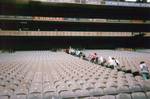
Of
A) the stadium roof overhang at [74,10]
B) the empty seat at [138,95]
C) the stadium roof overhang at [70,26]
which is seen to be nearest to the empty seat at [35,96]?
the empty seat at [138,95]

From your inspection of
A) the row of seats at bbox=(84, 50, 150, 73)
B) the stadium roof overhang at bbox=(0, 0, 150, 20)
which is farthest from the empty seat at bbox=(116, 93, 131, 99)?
the stadium roof overhang at bbox=(0, 0, 150, 20)

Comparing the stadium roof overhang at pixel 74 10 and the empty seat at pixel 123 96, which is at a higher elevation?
the stadium roof overhang at pixel 74 10

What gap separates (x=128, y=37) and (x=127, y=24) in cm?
164

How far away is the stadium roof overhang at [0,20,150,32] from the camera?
82.7ft

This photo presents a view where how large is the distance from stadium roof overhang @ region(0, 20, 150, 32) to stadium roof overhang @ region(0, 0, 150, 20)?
→ 933mm

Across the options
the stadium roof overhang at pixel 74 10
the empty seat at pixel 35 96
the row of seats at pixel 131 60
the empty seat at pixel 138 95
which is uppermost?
the stadium roof overhang at pixel 74 10

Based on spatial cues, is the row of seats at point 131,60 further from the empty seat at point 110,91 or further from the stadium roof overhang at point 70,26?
the stadium roof overhang at point 70,26

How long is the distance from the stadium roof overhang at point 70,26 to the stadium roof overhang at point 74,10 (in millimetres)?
933

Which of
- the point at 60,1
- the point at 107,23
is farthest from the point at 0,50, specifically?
the point at 107,23

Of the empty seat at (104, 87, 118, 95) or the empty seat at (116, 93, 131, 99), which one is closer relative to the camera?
the empty seat at (116, 93, 131, 99)

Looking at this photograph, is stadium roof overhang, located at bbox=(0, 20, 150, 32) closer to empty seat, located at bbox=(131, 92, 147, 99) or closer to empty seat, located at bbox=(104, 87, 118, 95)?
empty seat, located at bbox=(104, 87, 118, 95)

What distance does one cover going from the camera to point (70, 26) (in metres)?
26.7

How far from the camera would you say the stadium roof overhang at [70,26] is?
2520cm

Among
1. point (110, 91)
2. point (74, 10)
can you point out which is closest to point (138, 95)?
point (110, 91)
